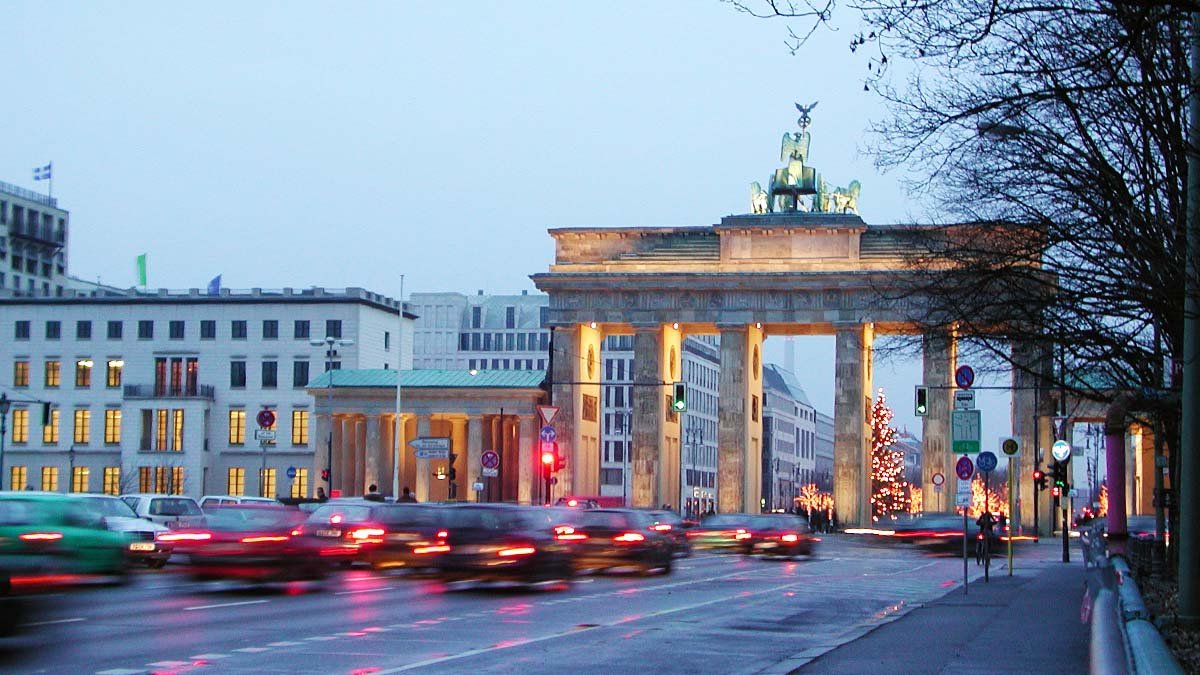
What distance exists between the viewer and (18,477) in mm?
107312

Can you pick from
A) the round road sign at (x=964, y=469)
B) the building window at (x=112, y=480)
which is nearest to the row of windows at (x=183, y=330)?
the building window at (x=112, y=480)

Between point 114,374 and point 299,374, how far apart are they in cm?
1094

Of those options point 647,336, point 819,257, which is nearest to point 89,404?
point 647,336

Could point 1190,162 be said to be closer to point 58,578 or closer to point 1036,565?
point 58,578

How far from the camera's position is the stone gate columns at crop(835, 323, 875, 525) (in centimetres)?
9031

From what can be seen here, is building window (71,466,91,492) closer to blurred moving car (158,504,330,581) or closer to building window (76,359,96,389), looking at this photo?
building window (76,359,96,389)

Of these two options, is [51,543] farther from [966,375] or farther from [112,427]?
[112,427]

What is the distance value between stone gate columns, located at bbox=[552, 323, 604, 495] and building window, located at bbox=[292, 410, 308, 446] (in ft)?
61.9

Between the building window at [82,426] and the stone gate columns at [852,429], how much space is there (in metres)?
44.6

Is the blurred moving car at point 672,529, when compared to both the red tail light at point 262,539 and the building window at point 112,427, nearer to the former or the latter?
the red tail light at point 262,539

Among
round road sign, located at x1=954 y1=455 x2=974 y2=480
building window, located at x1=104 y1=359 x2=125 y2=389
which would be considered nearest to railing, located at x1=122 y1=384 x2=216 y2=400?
building window, located at x1=104 y1=359 x2=125 y2=389

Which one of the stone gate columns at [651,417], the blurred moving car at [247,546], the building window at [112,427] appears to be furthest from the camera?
the building window at [112,427]

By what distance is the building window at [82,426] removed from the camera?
107750 mm

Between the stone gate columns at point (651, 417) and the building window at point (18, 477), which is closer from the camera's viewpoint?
the stone gate columns at point (651, 417)
